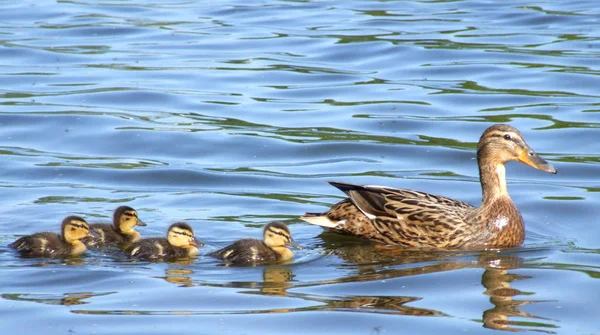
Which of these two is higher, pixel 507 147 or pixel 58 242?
pixel 507 147

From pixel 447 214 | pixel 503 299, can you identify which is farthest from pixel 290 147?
pixel 503 299

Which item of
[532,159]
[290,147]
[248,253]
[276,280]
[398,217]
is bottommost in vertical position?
[276,280]

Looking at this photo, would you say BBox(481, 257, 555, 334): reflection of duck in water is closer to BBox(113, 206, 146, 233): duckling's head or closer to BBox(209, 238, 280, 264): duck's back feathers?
BBox(209, 238, 280, 264): duck's back feathers

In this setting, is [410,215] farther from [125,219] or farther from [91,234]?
[91,234]

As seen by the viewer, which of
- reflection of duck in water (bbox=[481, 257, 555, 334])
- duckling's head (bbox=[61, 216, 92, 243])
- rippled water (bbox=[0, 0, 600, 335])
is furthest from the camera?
duckling's head (bbox=[61, 216, 92, 243])

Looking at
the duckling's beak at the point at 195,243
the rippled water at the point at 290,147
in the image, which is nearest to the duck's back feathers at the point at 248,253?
the rippled water at the point at 290,147

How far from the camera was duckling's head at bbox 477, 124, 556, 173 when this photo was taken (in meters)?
9.18

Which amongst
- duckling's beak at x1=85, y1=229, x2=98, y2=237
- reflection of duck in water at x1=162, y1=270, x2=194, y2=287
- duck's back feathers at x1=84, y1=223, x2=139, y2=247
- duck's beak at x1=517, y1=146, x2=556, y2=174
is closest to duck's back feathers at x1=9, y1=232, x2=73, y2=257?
duckling's beak at x1=85, y1=229, x2=98, y2=237

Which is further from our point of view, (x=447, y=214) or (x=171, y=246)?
(x=447, y=214)

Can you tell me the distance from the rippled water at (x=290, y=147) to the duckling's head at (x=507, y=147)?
61 centimetres

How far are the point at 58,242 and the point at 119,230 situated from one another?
0.60m

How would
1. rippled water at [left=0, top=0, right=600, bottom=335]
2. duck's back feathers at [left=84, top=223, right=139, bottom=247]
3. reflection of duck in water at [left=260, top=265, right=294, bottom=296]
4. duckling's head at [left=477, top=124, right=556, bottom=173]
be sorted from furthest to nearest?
duckling's head at [left=477, top=124, right=556, bottom=173], duck's back feathers at [left=84, top=223, right=139, bottom=247], reflection of duck in water at [left=260, top=265, right=294, bottom=296], rippled water at [left=0, top=0, right=600, bottom=335]

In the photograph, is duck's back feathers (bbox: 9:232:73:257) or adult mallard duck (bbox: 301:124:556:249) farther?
adult mallard duck (bbox: 301:124:556:249)

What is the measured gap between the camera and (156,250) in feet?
27.9
